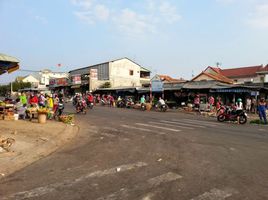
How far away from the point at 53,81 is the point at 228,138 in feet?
201

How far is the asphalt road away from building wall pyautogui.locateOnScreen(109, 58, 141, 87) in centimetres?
4928

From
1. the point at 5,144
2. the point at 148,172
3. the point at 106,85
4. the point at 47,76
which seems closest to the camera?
the point at 148,172

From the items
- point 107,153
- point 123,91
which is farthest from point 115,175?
point 123,91

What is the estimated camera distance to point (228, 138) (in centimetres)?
1246

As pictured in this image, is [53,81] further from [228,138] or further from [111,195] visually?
[111,195]

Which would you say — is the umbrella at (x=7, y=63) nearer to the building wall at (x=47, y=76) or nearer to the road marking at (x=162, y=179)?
the road marking at (x=162, y=179)

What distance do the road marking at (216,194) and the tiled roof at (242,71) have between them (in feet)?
179

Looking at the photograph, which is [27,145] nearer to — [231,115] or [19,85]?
[231,115]

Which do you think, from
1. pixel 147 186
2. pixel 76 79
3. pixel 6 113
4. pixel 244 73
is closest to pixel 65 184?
pixel 147 186

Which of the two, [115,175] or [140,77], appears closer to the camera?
[115,175]

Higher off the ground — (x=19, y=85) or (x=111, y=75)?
(x=111, y=75)

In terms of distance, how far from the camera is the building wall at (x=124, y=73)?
6033 centimetres

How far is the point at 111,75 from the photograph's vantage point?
5988 cm

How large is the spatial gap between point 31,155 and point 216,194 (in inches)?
218
